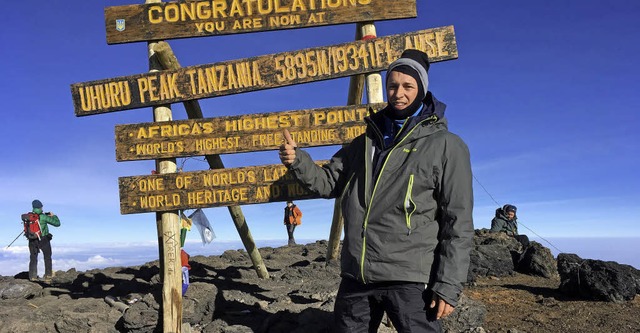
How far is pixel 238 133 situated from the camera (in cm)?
651

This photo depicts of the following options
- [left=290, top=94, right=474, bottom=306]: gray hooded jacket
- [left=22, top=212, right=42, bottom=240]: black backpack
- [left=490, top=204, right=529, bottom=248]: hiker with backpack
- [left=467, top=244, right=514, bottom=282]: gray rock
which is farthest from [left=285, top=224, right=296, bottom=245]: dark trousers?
[left=290, top=94, right=474, bottom=306]: gray hooded jacket

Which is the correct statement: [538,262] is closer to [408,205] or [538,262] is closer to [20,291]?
[408,205]

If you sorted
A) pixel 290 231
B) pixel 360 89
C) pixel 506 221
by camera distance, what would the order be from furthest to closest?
pixel 290 231
pixel 506 221
pixel 360 89

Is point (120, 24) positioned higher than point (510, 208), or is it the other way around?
point (120, 24)

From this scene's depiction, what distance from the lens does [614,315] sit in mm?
7715

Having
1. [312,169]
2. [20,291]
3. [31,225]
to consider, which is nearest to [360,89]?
[312,169]

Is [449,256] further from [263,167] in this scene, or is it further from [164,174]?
[164,174]

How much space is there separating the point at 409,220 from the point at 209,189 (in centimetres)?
393

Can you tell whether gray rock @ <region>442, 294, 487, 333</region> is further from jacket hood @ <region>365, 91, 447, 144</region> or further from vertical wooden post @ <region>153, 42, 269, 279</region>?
vertical wooden post @ <region>153, 42, 269, 279</region>

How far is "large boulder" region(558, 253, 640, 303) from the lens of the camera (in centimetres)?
852

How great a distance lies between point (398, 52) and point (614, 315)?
17.8 ft

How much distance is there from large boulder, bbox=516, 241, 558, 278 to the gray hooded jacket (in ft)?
30.8

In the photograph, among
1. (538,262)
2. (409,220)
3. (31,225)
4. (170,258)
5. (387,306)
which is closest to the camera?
(409,220)

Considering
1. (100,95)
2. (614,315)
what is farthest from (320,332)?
(614,315)
